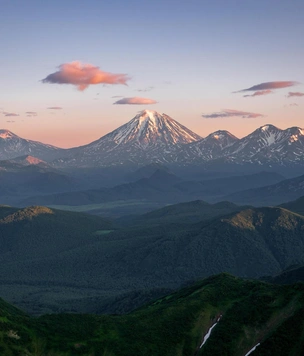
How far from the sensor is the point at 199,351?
134625 mm

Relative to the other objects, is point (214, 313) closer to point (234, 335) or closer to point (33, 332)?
point (234, 335)

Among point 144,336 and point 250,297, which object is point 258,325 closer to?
point 250,297

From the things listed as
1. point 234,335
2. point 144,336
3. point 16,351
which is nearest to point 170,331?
point 144,336

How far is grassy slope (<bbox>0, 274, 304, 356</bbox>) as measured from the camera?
13088 cm

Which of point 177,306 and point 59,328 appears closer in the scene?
point 59,328

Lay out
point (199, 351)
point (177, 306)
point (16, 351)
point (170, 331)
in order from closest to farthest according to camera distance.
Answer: point (16, 351) → point (199, 351) → point (170, 331) → point (177, 306)

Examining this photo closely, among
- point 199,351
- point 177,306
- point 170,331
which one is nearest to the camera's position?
point 199,351

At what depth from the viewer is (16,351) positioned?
12412 cm

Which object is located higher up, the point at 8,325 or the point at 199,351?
the point at 8,325

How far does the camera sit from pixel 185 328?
14488 cm

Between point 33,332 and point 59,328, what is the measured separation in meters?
7.75

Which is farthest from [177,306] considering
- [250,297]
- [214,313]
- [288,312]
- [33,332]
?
[33,332]

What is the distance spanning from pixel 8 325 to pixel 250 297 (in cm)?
7098

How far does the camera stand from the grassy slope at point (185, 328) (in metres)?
131
